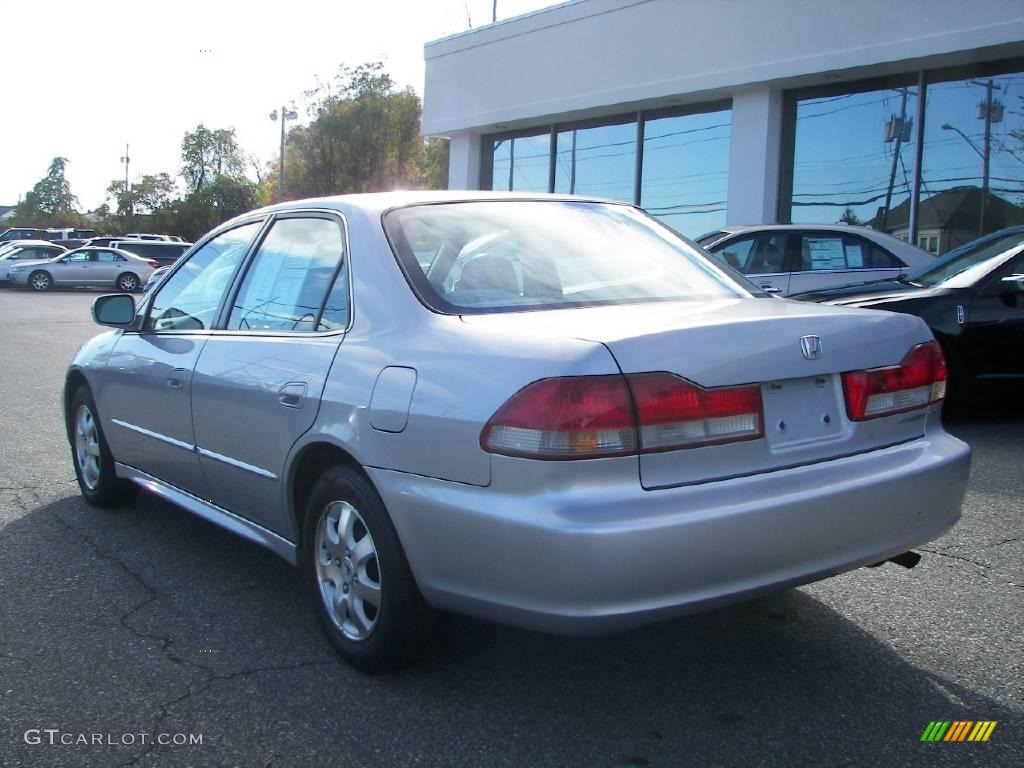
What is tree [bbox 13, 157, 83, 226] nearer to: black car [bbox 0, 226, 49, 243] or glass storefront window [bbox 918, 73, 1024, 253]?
black car [bbox 0, 226, 49, 243]

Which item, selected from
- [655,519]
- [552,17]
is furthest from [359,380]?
[552,17]

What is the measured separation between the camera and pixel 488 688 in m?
3.12

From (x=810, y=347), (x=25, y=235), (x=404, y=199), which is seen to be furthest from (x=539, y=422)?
(x=25, y=235)

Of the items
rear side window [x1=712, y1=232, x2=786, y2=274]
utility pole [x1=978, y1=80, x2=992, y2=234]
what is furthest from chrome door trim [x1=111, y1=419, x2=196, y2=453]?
utility pole [x1=978, y1=80, x2=992, y2=234]

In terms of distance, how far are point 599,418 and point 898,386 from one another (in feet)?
3.71

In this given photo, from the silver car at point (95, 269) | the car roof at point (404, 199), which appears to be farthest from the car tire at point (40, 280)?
the car roof at point (404, 199)

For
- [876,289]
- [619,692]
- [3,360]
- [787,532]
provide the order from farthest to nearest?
[3,360]
[876,289]
[619,692]
[787,532]

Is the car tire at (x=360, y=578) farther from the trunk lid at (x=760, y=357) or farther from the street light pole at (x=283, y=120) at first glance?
the street light pole at (x=283, y=120)

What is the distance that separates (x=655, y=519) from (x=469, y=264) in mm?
1193

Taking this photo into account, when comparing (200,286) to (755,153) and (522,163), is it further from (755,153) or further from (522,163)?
(522,163)

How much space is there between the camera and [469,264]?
3402 mm

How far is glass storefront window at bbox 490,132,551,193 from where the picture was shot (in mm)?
19031

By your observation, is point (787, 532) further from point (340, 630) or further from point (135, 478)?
point (135, 478)

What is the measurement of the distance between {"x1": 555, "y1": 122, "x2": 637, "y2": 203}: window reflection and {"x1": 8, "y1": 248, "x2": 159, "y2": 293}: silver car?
60.1 feet
